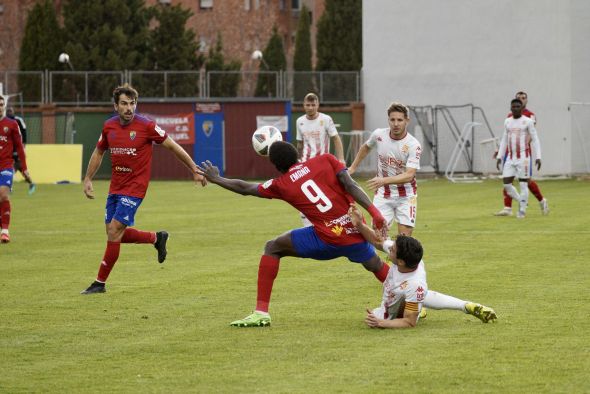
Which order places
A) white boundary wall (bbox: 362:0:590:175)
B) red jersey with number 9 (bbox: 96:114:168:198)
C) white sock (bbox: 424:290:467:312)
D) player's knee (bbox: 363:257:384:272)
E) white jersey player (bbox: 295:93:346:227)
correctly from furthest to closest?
white boundary wall (bbox: 362:0:590:175), white jersey player (bbox: 295:93:346:227), red jersey with number 9 (bbox: 96:114:168:198), player's knee (bbox: 363:257:384:272), white sock (bbox: 424:290:467:312)

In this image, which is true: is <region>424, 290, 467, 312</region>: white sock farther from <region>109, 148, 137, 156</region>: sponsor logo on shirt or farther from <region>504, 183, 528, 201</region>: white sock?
<region>504, 183, 528, 201</region>: white sock

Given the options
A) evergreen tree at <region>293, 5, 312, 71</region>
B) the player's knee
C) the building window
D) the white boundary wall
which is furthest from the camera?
the building window

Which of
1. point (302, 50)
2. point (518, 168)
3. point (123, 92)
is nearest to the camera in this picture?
point (123, 92)

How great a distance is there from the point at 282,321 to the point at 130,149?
3443 millimetres

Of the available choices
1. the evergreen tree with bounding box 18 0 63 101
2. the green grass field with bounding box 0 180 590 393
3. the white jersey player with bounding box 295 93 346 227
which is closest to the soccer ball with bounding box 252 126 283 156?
the green grass field with bounding box 0 180 590 393

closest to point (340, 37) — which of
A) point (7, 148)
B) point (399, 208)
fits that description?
point (7, 148)

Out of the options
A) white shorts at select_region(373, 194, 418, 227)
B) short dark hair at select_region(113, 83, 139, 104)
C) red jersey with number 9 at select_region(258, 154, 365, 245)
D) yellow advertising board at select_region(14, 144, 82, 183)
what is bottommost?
yellow advertising board at select_region(14, 144, 82, 183)

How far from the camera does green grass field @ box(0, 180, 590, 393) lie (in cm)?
840

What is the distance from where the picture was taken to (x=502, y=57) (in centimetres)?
4559

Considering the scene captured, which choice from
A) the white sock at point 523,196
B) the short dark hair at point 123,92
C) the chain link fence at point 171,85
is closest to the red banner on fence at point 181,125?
the chain link fence at point 171,85

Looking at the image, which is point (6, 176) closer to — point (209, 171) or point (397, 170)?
point (397, 170)

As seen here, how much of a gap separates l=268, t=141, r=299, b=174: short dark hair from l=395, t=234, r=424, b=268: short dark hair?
1091 millimetres

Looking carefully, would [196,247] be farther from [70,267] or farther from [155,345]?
[155,345]

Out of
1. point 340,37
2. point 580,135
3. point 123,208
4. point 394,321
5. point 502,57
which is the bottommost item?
point 394,321
